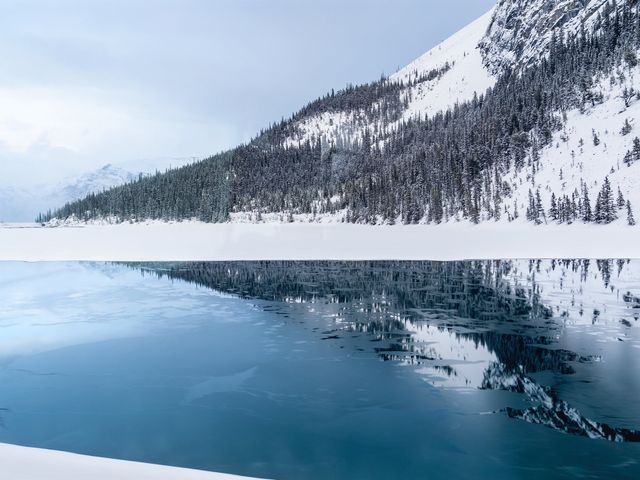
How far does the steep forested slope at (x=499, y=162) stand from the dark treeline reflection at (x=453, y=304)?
40096 mm

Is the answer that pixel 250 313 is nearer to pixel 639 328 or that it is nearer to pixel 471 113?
pixel 639 328

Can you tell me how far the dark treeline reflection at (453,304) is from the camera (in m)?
12.8

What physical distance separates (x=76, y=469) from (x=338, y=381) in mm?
7361

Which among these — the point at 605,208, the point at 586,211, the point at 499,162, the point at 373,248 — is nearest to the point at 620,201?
the point at 605,208

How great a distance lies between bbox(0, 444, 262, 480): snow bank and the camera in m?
6.79

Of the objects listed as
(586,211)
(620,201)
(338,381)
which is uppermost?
(620,201)

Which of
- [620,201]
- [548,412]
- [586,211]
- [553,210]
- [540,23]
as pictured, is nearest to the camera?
[548,412]

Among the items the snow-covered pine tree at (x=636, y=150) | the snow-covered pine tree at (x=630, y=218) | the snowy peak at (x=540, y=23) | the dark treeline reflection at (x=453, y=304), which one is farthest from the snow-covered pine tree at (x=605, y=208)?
Result: the snowy peak at (x=540, y=23)

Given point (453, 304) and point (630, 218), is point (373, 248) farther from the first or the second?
point (453, 304)

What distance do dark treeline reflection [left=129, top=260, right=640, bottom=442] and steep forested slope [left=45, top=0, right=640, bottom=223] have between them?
40096 mm

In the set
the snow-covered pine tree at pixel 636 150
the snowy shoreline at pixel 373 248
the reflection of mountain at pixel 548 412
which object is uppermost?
the snow-covered pine tree at pixel 636 150

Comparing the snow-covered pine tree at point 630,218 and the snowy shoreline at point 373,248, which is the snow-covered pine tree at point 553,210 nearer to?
Result: the snowy shoreline at point 373,248

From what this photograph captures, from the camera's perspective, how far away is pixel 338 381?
1322 centimetres

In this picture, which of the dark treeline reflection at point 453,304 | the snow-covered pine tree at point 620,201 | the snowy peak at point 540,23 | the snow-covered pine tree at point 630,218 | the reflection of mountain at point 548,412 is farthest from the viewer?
the snowy peak at point 540,23
